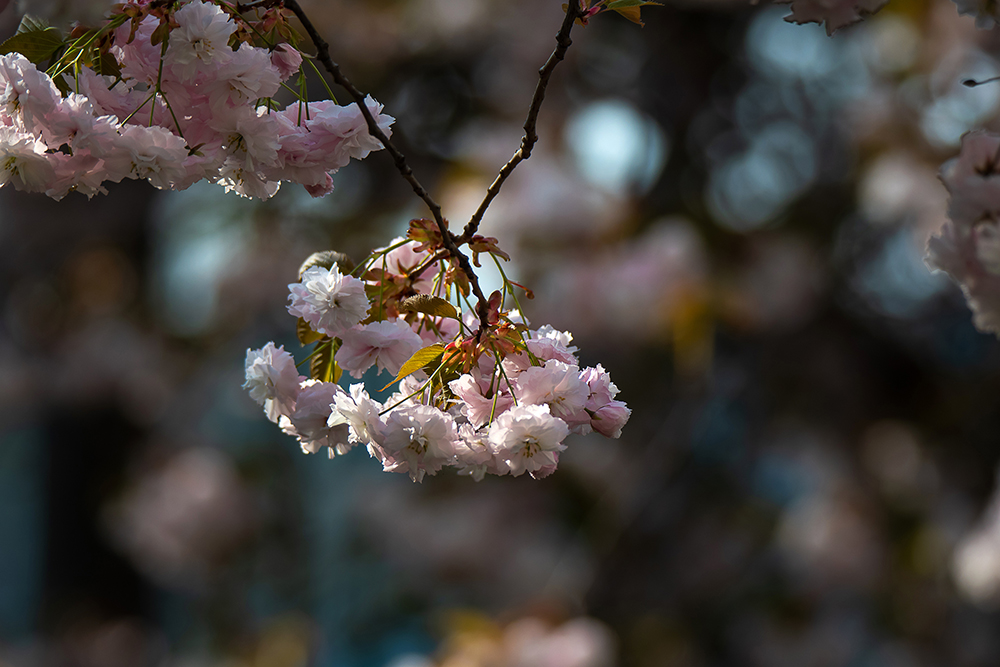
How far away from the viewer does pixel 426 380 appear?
0.79 metres

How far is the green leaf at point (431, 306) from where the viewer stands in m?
0.75

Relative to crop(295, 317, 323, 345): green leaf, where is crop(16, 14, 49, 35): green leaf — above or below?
above

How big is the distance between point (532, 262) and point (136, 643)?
117 inches

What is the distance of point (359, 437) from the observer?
29.3 inches

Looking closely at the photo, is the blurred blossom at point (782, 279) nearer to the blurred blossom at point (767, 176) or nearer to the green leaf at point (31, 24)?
the blurred blossom at point (767, 176)

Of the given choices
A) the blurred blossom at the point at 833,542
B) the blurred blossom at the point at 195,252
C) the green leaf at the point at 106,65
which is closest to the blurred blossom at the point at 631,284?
the blurred blossom at the point at 195,252

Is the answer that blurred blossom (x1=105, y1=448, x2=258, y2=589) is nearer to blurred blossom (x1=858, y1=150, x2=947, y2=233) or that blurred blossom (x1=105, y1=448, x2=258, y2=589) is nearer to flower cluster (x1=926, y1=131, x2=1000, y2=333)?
blurred blossom (x1=858, y1=150, x2=947, y2=233)

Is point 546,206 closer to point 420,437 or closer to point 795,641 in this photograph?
point 420,437

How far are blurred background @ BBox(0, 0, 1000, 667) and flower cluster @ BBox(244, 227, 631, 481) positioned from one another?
190 centimetres

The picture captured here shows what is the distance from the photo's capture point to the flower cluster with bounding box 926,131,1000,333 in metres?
0.76

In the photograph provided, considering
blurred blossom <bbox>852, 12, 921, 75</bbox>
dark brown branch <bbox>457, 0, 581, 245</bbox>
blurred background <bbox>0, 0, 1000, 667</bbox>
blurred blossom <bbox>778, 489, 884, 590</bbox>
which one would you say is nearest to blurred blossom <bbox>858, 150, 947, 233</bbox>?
blurred background <bbox>0, 0, 1000, 667</bbox>

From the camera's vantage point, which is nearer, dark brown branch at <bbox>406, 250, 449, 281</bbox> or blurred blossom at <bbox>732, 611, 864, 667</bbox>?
dark brown branch at <bbox>406, 250, 449, 281</bbox>

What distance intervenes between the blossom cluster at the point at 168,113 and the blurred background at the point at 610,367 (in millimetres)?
1911

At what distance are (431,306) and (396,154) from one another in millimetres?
143
